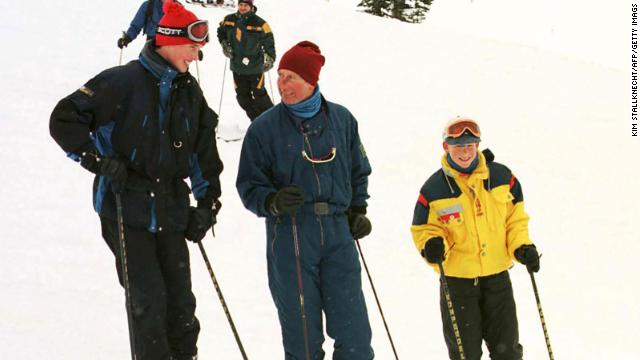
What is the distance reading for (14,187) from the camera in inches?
308

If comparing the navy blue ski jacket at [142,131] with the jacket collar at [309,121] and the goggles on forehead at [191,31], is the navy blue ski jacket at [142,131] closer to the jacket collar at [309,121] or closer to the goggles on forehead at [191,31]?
the goggles on forehead at [191,31]

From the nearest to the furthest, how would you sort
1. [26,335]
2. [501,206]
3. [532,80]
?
[501,206] < [26,335] < [532,80]

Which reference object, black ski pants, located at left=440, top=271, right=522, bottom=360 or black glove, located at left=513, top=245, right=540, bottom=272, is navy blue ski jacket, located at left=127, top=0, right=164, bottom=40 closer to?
A: black ski pants, located at left=440, top=271, right=522, bottom=360

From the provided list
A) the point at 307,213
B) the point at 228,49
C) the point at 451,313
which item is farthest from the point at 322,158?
the point at 228,49

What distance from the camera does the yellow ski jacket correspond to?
14.6ft

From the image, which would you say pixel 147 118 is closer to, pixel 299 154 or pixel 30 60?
pixel 299 154

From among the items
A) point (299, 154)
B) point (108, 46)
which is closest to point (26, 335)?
point (299, 154)

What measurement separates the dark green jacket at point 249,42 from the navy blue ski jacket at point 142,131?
5.69 meters

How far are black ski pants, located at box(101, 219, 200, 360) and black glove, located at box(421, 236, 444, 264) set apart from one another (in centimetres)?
148

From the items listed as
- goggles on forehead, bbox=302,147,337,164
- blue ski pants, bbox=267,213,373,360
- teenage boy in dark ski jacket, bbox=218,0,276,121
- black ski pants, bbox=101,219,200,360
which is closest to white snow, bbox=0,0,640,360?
teenage boy in dark ski jacket, bbox=218,0,276,121

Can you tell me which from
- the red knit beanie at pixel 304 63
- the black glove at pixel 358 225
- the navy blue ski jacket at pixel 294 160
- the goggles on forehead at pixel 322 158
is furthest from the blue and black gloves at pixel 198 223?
the red knit beanie at pixel 304 63

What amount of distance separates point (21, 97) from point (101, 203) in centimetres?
740

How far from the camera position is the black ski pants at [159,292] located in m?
3.97

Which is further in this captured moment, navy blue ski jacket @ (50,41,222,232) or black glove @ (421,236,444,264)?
black glove @ (421,236,444,264)
